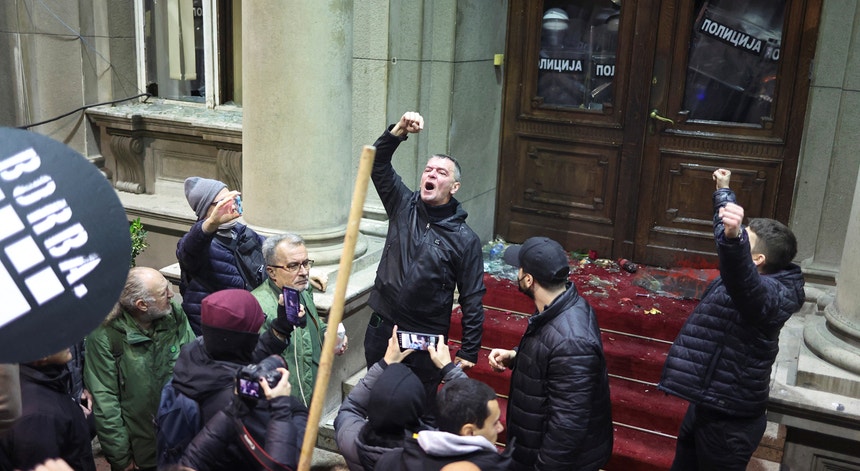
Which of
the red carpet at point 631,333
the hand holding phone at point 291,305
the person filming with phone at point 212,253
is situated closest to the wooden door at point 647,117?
the red carpet at point 631,333

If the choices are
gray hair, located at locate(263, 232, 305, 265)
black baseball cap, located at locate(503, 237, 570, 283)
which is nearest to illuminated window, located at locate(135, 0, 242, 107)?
gray hair, located at locate(263, 232, 305, 265)

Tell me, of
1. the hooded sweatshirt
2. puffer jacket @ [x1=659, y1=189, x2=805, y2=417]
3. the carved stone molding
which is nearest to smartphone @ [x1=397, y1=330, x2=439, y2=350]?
the hooded sweatshirt

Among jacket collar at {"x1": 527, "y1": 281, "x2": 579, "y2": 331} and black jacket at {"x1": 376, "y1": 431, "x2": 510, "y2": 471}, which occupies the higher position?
jacket collar at {"x1": 527, "y1": 281, "x2": 579, "y2": 331}

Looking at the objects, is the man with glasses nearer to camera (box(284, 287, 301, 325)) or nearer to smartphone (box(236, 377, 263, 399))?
camera (box(284, 287, 301, 325))

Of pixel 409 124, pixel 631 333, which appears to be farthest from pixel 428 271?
pixel 631 333

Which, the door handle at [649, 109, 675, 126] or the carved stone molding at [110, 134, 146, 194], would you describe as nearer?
the door handle at [649, 109, 675, 126]

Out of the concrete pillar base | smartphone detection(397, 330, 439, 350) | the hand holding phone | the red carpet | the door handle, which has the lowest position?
the red carpet

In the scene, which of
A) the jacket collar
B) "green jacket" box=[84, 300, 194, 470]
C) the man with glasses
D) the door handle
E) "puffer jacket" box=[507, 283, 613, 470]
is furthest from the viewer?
the door handle

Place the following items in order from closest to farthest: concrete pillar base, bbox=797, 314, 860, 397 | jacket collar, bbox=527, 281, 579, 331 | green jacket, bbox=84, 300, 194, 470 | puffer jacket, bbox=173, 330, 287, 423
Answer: puffer jacket, bbox=173, 330, 287, 423, jacket collar, bbox=527, 281, 579, 331, green jacket, bbox=84, 300, 194, 470, concrete pillar base, bbox=797, 314, 860, 397

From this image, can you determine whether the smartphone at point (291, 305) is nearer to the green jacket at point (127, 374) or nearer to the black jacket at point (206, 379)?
the black jacket at point (206, 379)

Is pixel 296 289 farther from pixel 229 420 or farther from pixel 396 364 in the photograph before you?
pixel 229 420

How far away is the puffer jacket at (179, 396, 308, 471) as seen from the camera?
3.06m

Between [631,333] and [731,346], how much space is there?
199 cm

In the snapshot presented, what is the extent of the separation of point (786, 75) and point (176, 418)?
5268 millimetres
